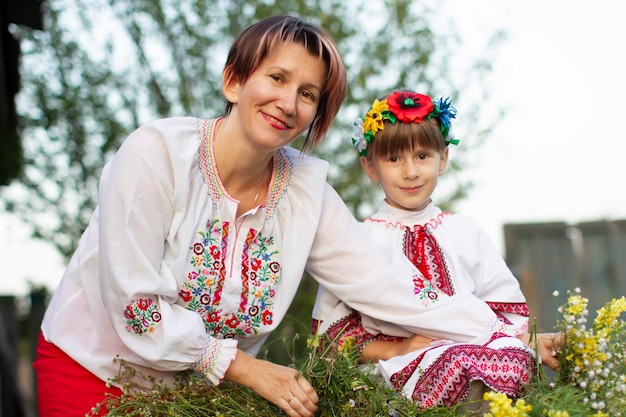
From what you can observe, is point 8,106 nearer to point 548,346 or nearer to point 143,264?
point 143,264

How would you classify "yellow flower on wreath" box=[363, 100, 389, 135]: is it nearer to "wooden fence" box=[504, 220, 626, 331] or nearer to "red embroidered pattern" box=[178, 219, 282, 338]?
"red embroidered pattern" box=[178, 219, 282, 338]

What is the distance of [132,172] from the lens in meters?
2.35

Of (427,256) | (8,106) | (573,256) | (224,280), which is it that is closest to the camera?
(224,280)

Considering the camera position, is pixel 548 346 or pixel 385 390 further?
pixel 548 346

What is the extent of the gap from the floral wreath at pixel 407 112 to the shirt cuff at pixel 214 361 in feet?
3.18

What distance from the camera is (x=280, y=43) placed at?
2457mm

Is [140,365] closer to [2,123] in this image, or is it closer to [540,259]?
[540,259]

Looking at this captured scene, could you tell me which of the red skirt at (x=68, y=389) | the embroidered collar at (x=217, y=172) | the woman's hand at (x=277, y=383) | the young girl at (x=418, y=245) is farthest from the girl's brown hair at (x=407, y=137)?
the red skirt at (x=68, y=389)

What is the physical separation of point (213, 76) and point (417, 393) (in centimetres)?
442

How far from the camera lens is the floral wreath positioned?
2.81 metres

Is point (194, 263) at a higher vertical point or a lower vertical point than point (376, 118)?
lower

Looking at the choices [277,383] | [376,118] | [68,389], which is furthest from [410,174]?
[68,389]

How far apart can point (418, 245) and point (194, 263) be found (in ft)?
2.55

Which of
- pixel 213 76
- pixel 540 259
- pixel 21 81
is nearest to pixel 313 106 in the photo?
pixel 540 259
